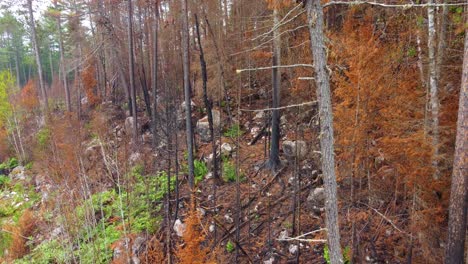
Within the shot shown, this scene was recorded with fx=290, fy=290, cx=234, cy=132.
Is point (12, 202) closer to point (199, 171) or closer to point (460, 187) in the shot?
point (199, 171)

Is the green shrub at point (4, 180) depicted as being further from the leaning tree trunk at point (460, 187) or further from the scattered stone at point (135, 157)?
the leaning tree trunk at point (460, 187)

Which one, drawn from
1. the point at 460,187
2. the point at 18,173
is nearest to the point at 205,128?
the point at 460,187

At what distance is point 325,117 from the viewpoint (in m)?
3.57

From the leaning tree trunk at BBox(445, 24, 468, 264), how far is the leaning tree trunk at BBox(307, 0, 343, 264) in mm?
3483

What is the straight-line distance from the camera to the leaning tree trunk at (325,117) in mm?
3393

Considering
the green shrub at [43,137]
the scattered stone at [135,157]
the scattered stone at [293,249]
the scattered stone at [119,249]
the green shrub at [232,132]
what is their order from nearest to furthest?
the scattered stone at [119,249] < the scattered stone at [293,249] < the scattered stone at [135,157] < the green shrub at [232,132] < the green shrub at [43,137]

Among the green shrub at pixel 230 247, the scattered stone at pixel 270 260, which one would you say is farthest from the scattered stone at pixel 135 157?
the scattered stone at pixel 270 260

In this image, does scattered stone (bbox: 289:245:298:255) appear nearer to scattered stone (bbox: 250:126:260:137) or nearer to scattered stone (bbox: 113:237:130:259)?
scattered stone (bbox: 113:237:130:259)

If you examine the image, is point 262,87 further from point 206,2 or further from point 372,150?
point 372,150

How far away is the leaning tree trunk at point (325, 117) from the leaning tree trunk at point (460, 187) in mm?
3483

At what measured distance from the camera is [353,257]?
23.4ft

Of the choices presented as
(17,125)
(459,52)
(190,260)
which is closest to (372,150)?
(459,52)

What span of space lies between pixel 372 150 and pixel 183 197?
694cm

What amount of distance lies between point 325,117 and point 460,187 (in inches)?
153
